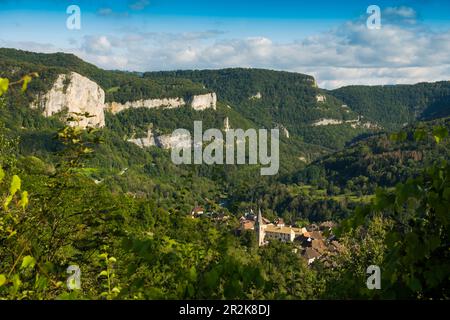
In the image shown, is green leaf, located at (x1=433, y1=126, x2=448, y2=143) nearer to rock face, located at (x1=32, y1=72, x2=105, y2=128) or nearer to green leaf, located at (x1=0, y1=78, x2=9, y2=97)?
green leaf, located at (x1=0, y1=78, x2=9, y2=97)

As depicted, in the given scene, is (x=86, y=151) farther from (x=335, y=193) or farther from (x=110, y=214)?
(x=335, y=193)

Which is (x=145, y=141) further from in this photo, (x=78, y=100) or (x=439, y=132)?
(x=439, y=132)

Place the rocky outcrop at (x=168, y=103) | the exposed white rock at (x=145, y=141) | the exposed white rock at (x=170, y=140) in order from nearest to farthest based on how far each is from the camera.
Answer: the exposed white rock at (x=145, y=141)
the exposed white rock at (x=170, y=140)
the rocky outcrop at (x=168, y=103)

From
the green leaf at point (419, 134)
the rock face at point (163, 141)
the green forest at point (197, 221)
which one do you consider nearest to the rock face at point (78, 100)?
the green forest at point (197, 221)

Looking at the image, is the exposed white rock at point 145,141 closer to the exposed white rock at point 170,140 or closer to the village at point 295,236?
the exposed white rock at point 170,140

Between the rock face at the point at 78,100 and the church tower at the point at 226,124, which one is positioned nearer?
the rock face at the point at 78,100

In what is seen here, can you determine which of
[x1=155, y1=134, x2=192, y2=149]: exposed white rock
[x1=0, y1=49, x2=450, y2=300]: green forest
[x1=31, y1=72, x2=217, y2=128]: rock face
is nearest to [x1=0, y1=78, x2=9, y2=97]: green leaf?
[x1=0, y1=49, x2=450, y2=300]: green forest

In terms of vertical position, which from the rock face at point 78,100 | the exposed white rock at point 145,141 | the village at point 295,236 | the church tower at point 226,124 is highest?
the rock face at point 78,100

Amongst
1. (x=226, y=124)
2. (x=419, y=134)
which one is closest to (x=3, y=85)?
(x=419, y=134)
